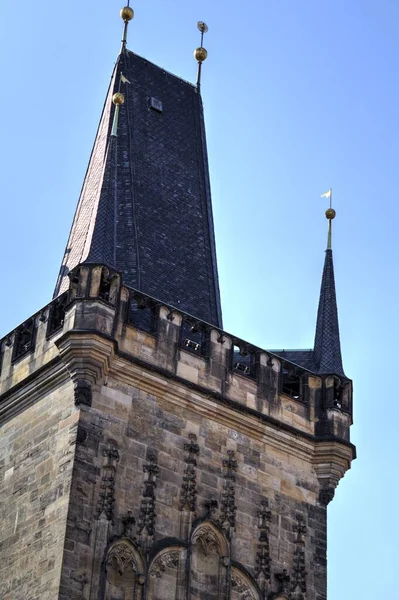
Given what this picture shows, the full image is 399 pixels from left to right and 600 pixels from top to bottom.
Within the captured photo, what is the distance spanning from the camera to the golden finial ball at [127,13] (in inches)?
1053

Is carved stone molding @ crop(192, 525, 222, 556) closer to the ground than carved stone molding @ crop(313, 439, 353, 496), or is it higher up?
closer to the ground

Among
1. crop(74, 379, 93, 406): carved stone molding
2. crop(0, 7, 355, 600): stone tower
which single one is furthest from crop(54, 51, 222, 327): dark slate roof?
crop(74, 379, 93, 406): carved stone molding

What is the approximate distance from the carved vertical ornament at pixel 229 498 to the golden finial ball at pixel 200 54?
814 cm

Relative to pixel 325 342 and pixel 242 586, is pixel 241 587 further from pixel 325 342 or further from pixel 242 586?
pixel 325 342

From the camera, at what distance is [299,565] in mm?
21578

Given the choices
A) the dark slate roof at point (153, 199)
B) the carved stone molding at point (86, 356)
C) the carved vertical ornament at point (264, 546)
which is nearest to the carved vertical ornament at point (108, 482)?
the carved stone molding at point (86, 356)

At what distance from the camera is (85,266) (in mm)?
21594

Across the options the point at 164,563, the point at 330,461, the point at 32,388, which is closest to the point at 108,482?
the point at 164,563

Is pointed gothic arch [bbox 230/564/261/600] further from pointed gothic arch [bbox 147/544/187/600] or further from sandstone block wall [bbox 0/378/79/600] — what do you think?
sandstone block wall [bbox 0/378/79/600]

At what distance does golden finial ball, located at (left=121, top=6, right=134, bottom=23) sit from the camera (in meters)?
26.8

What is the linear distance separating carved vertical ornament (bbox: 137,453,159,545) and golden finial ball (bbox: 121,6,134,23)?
27.7 ft

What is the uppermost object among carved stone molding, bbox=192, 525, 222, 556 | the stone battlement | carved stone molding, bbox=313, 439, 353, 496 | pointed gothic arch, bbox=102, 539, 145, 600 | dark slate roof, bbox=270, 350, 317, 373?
dark slate roof, bbox=270, 350, 317, 373

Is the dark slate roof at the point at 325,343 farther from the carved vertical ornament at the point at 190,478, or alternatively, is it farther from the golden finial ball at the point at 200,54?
the golden finial ball at the point at 200,54

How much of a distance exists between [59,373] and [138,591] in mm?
2916
